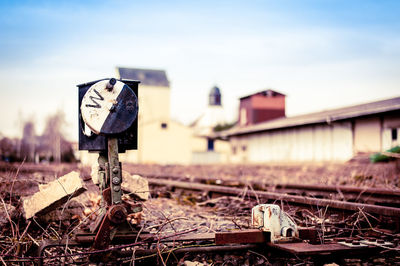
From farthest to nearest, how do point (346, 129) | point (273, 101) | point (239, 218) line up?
point (273, 101) < point (346, 129) < point (239, 218)

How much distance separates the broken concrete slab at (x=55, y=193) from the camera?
11.3 feet

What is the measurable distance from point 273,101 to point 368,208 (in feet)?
99.9

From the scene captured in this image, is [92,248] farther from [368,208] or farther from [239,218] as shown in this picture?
[368,208]

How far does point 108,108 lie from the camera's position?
289 centimetres

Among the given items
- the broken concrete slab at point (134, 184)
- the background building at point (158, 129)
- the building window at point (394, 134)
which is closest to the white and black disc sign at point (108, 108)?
the broken concrete slab at point (134, 184)

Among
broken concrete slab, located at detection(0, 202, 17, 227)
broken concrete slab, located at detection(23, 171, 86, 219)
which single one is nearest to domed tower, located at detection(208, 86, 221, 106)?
broken concrete slab, located at detection(0, 202, 17, 227)

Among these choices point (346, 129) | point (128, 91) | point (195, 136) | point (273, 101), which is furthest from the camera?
point (195, 136)

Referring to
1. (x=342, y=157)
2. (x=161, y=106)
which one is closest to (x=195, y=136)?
(x=161, y=106)

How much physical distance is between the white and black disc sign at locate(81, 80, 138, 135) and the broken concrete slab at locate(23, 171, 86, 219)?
0.77m

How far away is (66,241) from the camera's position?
2.76 m

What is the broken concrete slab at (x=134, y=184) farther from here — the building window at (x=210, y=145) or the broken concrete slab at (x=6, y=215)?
the building window at (x=210, y=145)

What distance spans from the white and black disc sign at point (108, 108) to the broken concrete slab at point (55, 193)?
0.77 metres

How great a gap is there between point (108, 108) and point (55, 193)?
108 cm

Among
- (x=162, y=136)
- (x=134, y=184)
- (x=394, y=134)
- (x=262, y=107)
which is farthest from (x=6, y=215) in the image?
(x=162, y=136)
